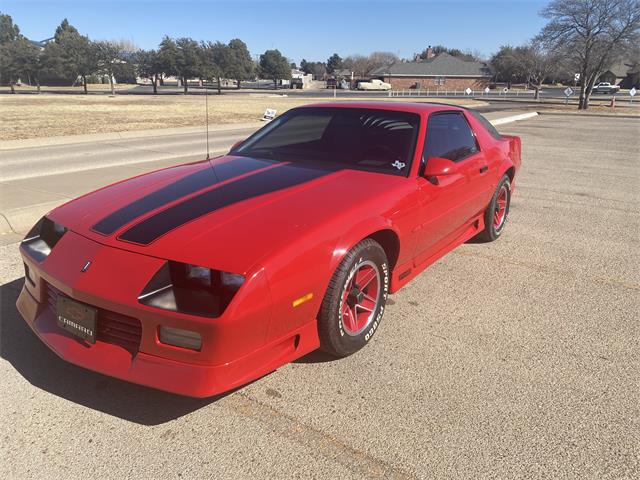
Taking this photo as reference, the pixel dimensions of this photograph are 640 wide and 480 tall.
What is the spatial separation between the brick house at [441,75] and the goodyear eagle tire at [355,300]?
281 ft

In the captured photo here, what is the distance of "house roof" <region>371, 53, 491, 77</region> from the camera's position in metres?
85.4

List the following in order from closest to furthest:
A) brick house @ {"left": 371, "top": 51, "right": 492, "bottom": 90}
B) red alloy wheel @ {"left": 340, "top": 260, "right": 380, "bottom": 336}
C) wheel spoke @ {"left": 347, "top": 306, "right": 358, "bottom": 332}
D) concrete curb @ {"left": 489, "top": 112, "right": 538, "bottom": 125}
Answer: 1. red alloy wheel @ {"left": 340, "top": 260, "right": 380, "bottom": 336}
2. wheel spoke @ {"left": 347, "top": 306, "right": 358, "bottom": 332}
3. concrete curb @ {"left": 489, "top": 112, "right": 538, "bottom": 125}
4. brick house @ {"left": 371, "top": 51, "right": 492, "bottom": 90}

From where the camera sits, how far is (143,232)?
99.8 inches

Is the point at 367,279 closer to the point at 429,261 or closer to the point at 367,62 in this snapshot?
the point at 429,261

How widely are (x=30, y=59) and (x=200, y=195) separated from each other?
212ft

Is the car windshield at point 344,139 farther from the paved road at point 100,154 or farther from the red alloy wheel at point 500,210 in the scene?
the paved road at point 100,154

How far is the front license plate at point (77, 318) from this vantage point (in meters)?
2.38

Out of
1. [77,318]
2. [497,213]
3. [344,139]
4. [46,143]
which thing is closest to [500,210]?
[497,213]

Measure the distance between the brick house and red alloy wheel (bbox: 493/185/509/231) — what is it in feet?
272

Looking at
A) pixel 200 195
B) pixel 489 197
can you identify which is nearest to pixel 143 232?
pixel 200 195

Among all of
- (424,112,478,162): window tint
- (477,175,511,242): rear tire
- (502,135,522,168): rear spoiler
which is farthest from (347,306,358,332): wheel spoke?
(502,135,522,168): rear spoiler

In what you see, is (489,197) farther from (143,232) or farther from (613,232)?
(143,232)

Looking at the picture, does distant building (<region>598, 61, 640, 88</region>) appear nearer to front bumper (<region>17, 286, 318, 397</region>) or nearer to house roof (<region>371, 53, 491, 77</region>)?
house roof (<region>371, 53, 491, 77</region>)

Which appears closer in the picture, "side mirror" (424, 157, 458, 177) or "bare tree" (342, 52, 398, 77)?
"side mirror" (424, 157, 458, 177)
